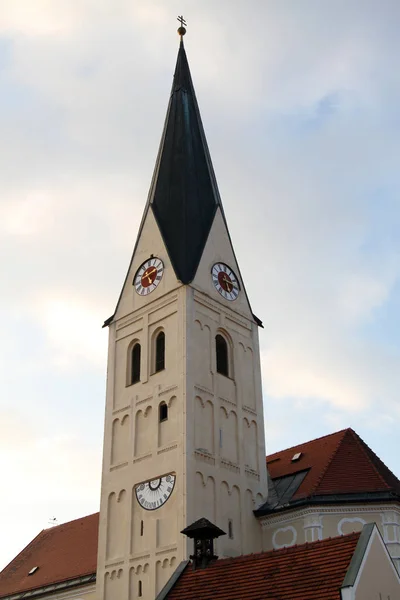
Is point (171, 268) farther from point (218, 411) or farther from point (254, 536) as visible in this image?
point (254, 536)

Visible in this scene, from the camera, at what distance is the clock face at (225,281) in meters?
31.6

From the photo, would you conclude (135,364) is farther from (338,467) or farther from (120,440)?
(338,467)

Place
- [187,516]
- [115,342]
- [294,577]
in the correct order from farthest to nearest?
1. [115,342]
2. [187,516]
3. [294,577]

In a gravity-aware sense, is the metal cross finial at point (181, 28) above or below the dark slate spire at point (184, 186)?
above

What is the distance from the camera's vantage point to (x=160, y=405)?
28.0 metres

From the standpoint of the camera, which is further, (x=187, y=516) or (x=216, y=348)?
(x=216, y=348)

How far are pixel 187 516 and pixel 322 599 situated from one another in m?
12.1

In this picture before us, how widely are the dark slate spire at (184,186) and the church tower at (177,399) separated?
6 centimetres

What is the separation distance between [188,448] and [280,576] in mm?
11868

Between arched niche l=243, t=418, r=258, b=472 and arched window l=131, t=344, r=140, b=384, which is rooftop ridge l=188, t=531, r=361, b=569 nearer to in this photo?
arched niche l=243, t=418, r=258, b=472

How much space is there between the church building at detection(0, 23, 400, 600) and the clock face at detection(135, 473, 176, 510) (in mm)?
41

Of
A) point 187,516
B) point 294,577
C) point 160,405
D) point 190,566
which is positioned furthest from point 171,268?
point 294,577

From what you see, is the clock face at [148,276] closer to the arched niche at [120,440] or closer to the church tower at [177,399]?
the church tower at [177,399]

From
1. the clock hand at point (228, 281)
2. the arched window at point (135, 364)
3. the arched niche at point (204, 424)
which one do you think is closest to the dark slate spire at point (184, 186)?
Answer: the clock hand at point (228, 281)
